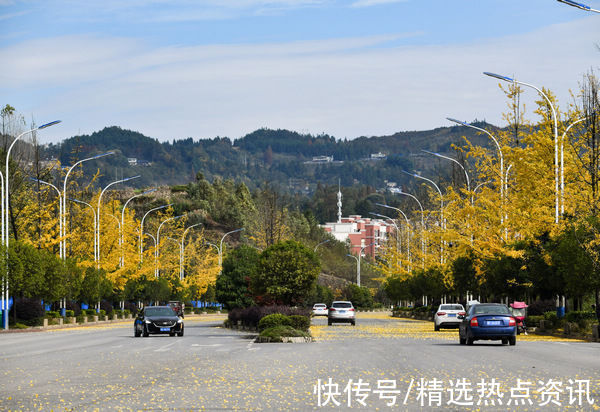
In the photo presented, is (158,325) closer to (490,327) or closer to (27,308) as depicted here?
(490,327)

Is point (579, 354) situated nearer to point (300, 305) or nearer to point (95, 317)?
point (300, 305)

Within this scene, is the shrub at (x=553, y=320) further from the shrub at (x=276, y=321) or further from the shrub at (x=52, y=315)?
the shrub at (x=52, y=315)

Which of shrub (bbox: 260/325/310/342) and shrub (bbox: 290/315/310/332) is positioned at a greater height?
shrub (bbox: 290/315/310/332)

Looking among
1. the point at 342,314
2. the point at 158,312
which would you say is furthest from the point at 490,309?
the point at 342,314

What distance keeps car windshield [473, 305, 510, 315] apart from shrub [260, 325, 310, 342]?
6503 mm

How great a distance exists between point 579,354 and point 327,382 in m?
11.3

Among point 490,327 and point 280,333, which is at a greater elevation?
point 490,327

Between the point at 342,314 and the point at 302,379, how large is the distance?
45373 mm

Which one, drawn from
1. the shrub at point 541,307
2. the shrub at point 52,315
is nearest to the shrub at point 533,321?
the shrub at point 541,307

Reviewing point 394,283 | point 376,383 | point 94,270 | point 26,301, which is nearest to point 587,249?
point 376,383

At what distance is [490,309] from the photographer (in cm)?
3328

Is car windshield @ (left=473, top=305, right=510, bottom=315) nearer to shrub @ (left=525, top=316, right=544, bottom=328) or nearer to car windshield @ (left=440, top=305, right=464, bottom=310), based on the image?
shrub @ (left=525, top=316, right=544, bottom=328)

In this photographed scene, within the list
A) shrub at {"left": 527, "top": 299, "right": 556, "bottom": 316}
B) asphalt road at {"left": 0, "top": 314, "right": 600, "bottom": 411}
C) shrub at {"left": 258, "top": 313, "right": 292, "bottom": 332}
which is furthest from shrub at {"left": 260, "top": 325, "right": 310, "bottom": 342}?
shrub at {"left": 527, "top": 299, "right": 556, "bottom": 316}

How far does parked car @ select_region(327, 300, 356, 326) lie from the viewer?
6278cm
